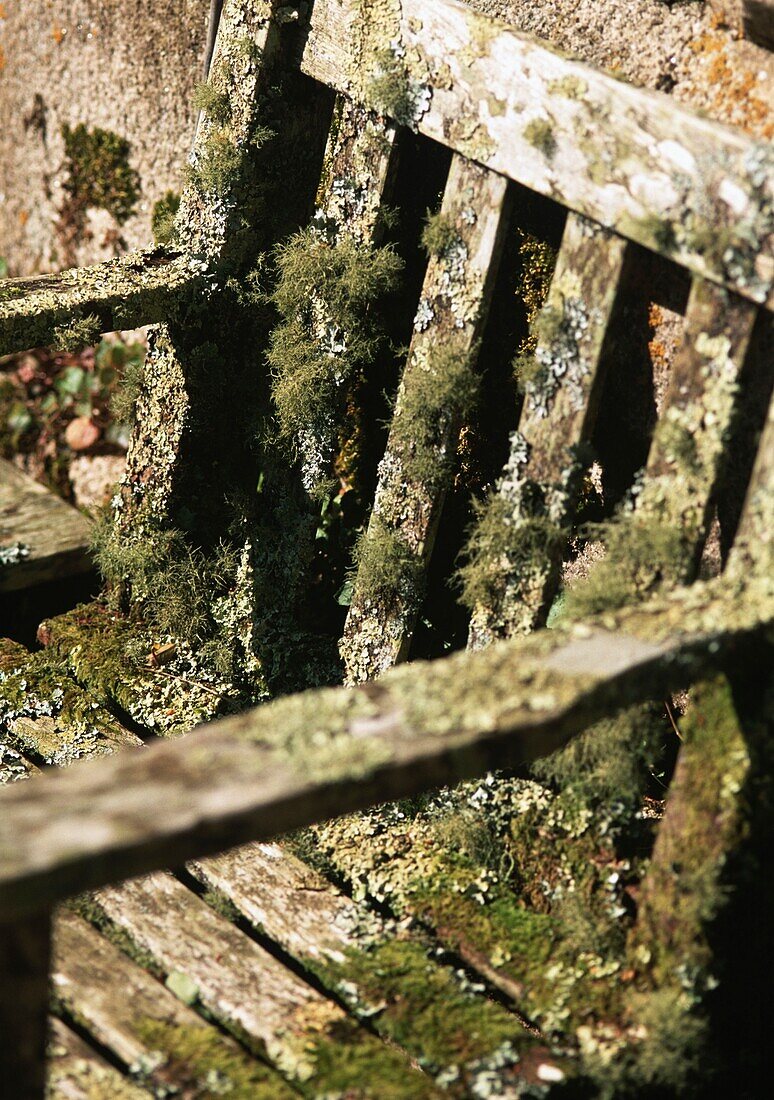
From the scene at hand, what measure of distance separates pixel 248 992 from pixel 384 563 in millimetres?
826

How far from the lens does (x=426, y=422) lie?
2354 millimetres

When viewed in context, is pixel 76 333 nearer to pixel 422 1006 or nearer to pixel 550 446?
pixel 550 446

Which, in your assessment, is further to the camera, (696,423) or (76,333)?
(76,333)

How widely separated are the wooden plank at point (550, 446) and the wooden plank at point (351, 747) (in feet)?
1.34

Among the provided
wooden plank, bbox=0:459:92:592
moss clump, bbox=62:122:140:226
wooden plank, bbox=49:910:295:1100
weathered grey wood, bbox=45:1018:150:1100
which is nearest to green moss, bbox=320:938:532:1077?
wooden plank, bbox=49:910:295:1100

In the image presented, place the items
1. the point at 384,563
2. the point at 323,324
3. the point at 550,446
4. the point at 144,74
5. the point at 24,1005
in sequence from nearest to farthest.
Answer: the point at 24,1005
the point at 550,446
the point at 384,563
the point at 323,324
the point at 144,74

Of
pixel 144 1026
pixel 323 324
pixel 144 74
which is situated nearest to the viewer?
pixel 144 1026

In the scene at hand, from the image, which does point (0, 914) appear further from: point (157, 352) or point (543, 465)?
point (157, 352)

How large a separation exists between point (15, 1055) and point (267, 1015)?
532 millimetres

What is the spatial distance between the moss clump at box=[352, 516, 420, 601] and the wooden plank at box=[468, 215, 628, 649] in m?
0.16

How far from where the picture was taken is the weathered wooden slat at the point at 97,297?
2449 mm

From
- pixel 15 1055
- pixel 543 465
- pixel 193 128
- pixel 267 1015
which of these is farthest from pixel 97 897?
pixel 193 128

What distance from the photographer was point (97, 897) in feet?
7.22

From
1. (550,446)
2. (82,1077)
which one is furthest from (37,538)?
(82,1077)
